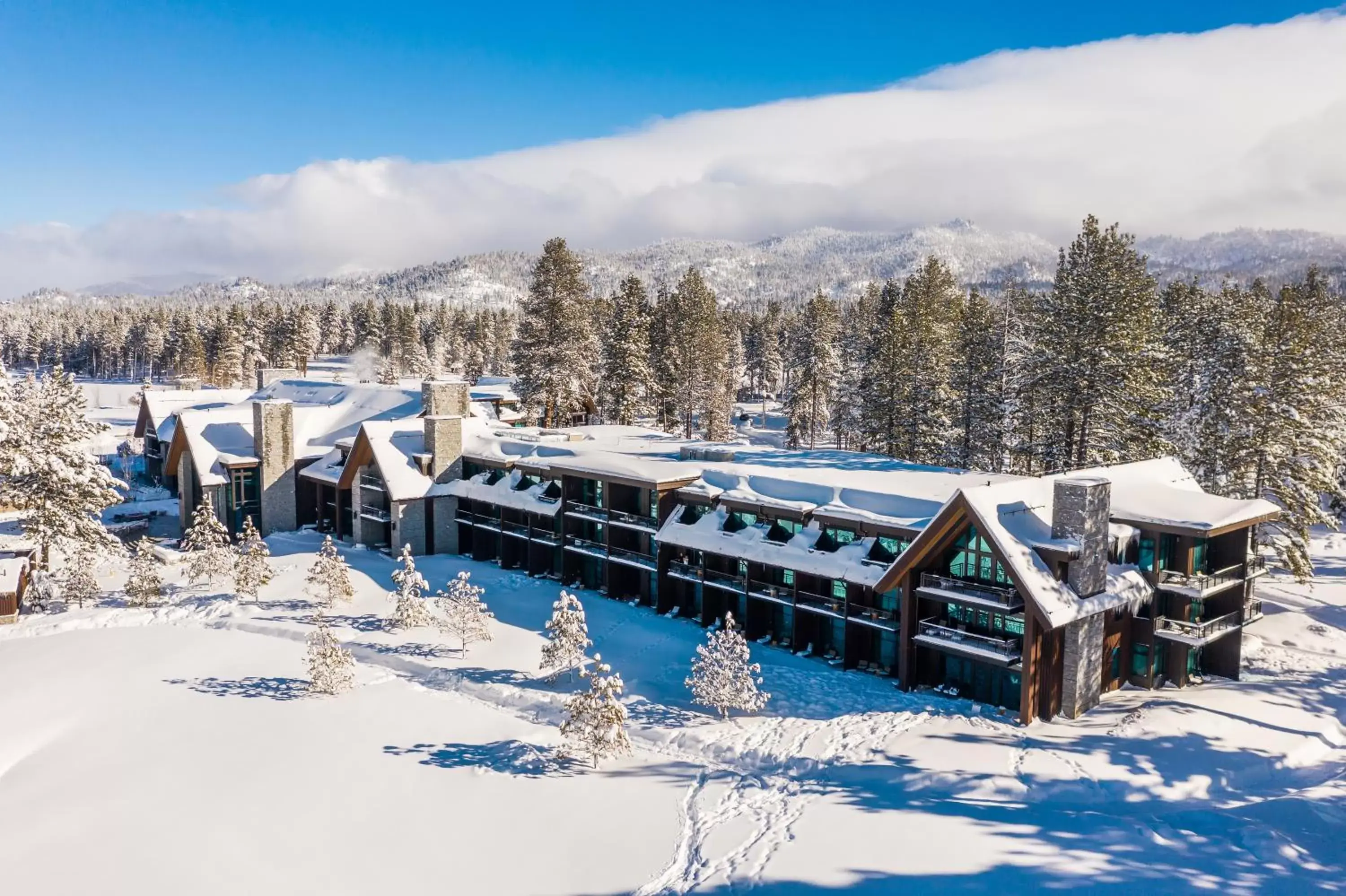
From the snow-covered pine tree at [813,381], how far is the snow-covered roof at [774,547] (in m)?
37.4

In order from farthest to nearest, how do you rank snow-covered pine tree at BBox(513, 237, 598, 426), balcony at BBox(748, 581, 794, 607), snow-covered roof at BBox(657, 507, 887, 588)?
1. snow-covered pine tree at BBox(513, 237, 598, 426)
2. balcony at BBox(748, 581, 794, 607)
3. snow-covered roof at BBox(657, 507, 887, 588)

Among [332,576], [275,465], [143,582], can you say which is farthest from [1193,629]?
[275,465]

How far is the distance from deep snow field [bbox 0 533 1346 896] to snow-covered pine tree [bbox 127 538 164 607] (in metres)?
4.50

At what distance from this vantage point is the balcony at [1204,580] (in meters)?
25.5

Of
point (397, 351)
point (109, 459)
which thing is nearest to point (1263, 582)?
point (109, 459)

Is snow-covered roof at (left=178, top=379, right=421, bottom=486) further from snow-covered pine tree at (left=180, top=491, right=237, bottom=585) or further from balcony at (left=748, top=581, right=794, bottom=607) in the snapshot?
balcony at (left=748, top=581, right=794, bottom=607)

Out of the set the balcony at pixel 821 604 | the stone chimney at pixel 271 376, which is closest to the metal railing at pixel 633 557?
the balcony at pixel 821 604

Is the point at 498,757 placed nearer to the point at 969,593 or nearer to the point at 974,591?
the point at 969,593

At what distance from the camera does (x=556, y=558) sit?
37.7 meters

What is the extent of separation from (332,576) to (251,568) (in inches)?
161

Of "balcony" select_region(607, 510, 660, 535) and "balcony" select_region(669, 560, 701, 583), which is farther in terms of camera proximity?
"balcony" select_region(607, 510, 660, 535)

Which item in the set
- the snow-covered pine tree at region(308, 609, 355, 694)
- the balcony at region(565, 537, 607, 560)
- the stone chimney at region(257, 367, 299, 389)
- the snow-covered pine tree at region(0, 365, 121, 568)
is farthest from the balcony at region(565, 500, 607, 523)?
the stone chimney at region(257, 367, 299, 389)

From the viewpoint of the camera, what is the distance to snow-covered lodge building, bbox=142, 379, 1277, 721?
78.1 ft

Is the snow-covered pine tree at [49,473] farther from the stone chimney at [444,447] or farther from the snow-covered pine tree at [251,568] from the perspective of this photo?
the stone chimney at [444,447]
